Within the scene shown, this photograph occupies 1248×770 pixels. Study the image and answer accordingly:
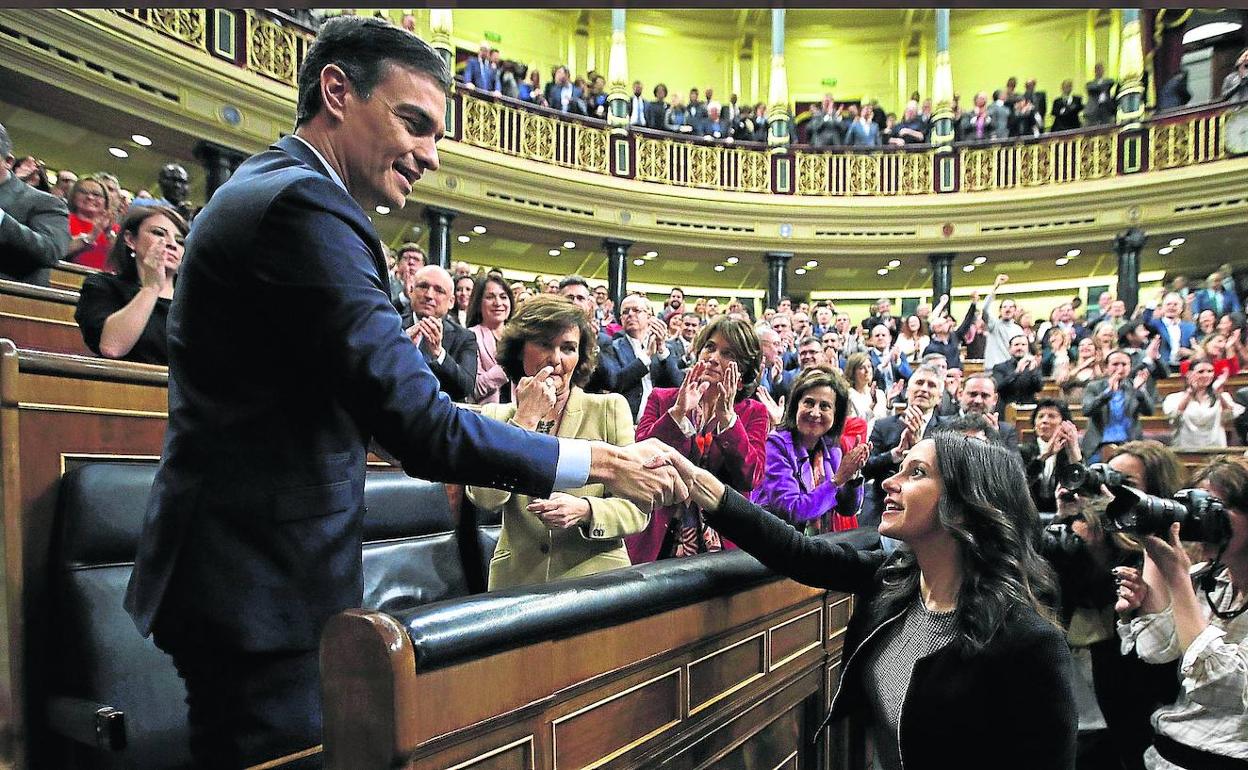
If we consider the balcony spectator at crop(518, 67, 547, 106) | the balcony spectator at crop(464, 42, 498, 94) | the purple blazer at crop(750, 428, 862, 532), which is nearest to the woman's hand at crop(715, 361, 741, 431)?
the purple blazer at crop(750, 428, 862, 532)

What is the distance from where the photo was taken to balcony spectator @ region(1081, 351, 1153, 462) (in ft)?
15.8

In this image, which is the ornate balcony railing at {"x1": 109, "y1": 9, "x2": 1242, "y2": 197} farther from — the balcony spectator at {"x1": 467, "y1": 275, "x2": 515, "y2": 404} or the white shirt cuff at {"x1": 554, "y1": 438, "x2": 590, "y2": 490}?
the white shirt cuff at {"x1": 554, "y1": 438, "x2": 590, "y2": 490}

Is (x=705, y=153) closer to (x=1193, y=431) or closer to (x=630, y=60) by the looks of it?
(x=630, y=60)

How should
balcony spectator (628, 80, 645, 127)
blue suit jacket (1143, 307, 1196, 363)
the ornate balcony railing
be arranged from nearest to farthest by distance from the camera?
blue suit jacket (1143, 307, 1196, 363) → the ornate balcony railing → balcony spectator (628, 80, 645, 127)

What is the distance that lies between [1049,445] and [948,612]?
2.73m

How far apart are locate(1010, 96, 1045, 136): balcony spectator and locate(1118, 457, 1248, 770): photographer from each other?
1118 cm

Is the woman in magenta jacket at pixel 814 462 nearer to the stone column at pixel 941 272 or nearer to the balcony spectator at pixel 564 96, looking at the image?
the balcony spectator at pixel 564 96

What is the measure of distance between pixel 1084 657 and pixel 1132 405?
9.74 ft

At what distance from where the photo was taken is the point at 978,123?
457 inches

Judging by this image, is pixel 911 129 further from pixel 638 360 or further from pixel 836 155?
pixel 638 360

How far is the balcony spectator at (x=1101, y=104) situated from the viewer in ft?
36.3

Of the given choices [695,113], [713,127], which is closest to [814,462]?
[713,127]

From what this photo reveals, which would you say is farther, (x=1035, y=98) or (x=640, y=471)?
(x=1035, y=98)

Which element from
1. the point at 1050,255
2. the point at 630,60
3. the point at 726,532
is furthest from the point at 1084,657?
the point at 630,60
